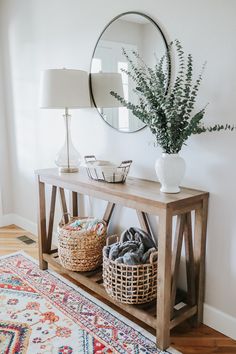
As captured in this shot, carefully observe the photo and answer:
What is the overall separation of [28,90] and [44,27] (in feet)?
2.00

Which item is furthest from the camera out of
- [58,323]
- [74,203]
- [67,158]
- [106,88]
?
[74,203]

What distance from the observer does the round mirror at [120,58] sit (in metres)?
2.00

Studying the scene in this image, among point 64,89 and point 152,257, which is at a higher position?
point 64,89

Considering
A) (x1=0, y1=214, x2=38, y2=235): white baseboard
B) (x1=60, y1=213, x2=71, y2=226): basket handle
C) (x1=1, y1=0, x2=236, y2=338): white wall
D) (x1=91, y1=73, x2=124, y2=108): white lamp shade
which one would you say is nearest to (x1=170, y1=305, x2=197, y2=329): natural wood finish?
(x1=1, y1=0, x2=236, y2=338): white wall

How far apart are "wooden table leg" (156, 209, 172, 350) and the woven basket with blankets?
0.16 metres

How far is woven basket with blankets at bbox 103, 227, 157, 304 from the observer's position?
1.83 m

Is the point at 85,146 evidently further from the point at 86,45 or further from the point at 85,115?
the point at 86,45

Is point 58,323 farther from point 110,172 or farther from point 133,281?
point 110,172

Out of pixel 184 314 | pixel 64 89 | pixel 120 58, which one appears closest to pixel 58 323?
pixel 184 314

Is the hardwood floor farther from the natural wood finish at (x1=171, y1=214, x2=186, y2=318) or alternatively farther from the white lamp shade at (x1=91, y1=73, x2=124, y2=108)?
the white lamp shade at (x1=91, y1=73, x2=124, y2=108)

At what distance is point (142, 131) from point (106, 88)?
0.46 m

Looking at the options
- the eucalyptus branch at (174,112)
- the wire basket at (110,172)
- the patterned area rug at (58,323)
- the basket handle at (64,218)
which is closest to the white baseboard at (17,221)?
the basket handle at (64,218)

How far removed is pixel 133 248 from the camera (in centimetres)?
199

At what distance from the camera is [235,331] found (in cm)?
181
